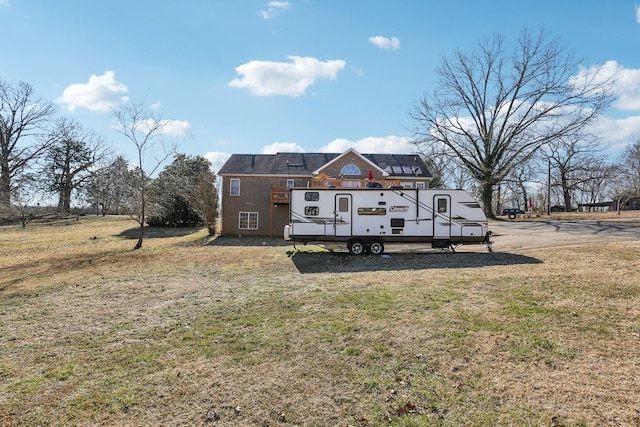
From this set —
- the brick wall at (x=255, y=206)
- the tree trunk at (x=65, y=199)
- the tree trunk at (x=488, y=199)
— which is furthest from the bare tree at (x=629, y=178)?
the tree trunk at (x=65, y=199)

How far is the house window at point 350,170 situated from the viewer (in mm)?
29234

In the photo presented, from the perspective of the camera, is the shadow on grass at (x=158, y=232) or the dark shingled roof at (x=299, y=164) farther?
the dark shingled roof at (x=299, y=164)

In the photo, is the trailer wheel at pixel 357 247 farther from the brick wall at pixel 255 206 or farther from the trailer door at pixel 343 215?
the brick wall at pixel 255 206

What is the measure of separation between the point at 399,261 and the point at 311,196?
16.4 ft

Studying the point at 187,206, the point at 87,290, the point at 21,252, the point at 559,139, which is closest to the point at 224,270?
the point at 87,290

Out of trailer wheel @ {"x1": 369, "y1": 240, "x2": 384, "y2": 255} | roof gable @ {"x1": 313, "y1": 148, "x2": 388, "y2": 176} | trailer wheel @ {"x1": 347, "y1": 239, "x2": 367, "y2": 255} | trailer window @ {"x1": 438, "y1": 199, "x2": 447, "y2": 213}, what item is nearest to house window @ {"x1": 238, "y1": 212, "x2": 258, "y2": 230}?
roof gable @ {"x1": 313, "y1": 148, "x2": 388, "y2": 176}

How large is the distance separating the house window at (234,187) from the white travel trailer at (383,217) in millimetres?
13494

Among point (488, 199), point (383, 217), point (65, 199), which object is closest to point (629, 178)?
point (488, 199)

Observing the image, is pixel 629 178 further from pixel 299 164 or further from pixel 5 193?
pixel 5 193

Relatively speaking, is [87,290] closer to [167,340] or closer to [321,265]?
[167,340]

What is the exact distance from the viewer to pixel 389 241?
16.7 m

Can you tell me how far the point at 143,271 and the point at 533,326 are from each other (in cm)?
1260

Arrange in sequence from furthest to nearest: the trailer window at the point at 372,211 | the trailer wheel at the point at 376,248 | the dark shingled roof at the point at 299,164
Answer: the dark shingled roof at the point at 299,164 < the trailer wheel at the point at 376,248 < the trailer window at the point at 372,211

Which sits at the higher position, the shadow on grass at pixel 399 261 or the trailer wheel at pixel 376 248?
the trailer wheel at pixel 376 248
